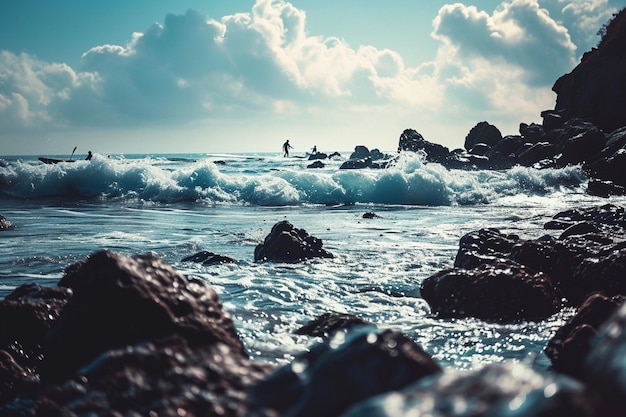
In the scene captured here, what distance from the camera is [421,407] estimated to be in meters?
1.08

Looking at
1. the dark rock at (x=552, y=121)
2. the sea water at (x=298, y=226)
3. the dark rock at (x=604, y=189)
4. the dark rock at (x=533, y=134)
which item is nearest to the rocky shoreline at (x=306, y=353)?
the sea water at (x=298, y=226)

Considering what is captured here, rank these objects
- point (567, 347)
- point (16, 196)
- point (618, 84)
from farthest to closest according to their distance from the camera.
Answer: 1. point (618, 84)
2. point (16, 196)
3. point (567, 347)

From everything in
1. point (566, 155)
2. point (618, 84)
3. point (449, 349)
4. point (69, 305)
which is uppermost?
point (618, 84)

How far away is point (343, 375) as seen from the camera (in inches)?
59.5

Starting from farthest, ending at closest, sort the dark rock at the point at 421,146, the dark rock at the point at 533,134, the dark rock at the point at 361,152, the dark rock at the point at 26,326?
the dark rock at the point at 361,152 < the dark rock at the point at 421,146 < the dark rock at the point at 533,134 < the dark rock at the point at 26,326

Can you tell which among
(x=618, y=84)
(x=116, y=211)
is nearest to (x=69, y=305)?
(x=116, y=211)

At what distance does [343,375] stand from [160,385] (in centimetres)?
65

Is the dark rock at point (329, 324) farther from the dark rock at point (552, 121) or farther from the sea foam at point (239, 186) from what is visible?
the dark rock at point (552, 121)

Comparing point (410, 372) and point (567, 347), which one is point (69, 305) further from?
point (567, 347)

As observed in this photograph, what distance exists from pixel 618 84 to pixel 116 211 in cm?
3762

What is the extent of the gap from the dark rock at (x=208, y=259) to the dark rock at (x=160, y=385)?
18.9 ft

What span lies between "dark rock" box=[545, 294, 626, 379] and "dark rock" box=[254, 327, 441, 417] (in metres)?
2.36

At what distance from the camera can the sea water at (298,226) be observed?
4.91 meters

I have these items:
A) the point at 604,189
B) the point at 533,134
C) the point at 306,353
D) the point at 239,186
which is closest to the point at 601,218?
the point at 306,353
